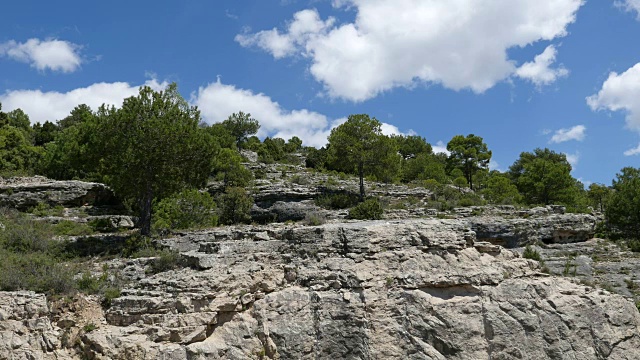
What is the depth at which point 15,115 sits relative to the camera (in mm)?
63000

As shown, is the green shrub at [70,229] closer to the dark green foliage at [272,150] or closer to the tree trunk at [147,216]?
the tree trunk at [147,216]

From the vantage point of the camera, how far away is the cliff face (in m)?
10.9

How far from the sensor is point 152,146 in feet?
62.6

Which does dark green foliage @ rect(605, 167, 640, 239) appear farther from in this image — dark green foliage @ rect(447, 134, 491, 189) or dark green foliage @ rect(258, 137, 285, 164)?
dark green foliage @ rect(258, 137, 285, 164)

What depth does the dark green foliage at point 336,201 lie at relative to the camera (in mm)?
30348

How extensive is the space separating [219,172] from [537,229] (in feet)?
72.7

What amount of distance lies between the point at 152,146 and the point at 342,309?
36.0 feet

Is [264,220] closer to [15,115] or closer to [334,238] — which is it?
[334,238]

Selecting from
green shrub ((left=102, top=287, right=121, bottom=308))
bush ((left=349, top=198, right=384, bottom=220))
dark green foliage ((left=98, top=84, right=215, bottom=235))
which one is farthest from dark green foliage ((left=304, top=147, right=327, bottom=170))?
green shrub ((left=102, top=287, right=121, bottom=308))

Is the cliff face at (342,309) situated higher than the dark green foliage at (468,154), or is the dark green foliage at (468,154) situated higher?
the dark green foliage at (468,154)

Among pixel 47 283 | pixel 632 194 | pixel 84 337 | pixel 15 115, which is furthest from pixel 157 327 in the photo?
pixel 15 115

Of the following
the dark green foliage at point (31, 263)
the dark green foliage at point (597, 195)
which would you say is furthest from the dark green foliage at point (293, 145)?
the dark green foliage at point (31, 263)

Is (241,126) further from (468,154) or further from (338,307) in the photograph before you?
(338,307)

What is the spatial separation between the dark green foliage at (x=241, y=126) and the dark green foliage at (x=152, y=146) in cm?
4762
